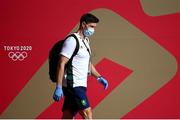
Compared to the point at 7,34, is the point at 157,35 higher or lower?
lower

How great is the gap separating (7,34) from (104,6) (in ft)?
4.64

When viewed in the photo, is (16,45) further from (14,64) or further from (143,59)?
(143,59)

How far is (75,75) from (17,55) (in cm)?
192

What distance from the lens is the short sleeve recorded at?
5980 millimetres

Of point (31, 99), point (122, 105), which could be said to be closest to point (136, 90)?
point (122, 105)

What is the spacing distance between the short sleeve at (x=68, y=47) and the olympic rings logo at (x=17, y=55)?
1.89m

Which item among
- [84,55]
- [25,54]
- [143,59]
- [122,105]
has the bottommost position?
[122,105]

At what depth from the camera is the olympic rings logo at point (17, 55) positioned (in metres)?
7.79

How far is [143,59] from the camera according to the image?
7828mm

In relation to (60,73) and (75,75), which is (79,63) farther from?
(60,73)

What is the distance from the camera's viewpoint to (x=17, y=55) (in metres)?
7.80

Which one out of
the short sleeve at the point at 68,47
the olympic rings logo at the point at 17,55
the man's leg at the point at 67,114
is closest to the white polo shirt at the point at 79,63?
the short sleeve at the point at 68,47

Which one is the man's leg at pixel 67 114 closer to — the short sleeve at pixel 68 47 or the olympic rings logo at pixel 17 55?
the short sleeve at pixel 68 47

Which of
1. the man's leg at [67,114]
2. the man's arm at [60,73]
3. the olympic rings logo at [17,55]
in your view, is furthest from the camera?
the olympic rings logo at [17,55]
